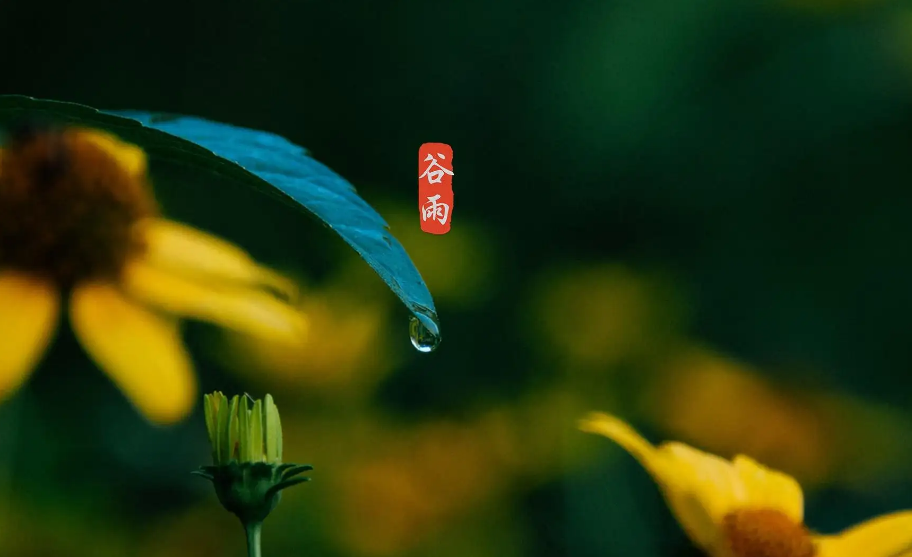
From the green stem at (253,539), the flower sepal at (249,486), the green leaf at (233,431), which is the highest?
the green leaf at (233,431)

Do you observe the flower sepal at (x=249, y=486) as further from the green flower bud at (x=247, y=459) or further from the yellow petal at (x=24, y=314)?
the yellow petal at (x=24, y=314)

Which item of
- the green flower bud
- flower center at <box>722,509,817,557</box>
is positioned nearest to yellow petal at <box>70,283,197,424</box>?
the green flower bud

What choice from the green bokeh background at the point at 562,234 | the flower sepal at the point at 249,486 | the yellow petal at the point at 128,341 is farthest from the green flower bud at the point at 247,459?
the green bokeh background at the point at 562,234

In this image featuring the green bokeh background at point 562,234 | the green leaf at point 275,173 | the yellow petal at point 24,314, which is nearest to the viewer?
the green leaf at point 275,173

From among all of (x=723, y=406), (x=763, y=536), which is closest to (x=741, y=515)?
(x=763, y=536)

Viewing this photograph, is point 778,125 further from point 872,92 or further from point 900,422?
point 900,422

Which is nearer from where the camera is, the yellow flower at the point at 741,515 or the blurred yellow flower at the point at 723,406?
the yellow flower at the point at 741,515

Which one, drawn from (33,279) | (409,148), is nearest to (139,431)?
(33,279)
